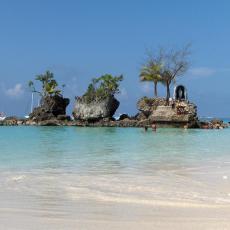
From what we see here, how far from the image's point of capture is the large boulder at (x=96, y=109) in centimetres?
5797

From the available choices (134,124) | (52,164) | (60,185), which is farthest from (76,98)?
(60,185)

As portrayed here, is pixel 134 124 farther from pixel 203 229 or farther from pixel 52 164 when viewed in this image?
pixel 203 229

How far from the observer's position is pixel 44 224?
14.1 ft

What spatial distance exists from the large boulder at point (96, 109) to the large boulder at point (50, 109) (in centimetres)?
371

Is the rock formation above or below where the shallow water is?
above

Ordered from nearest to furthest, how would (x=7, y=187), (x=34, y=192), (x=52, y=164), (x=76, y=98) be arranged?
(x=34, y=192), (x=7, y=187), (x=52, y=164), (x=76, y=98)

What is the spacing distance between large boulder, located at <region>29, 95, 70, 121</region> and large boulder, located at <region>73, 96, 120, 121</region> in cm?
371

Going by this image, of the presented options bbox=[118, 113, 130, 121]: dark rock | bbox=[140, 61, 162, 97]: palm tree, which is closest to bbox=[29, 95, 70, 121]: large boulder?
bbox=[118, 113, 130, 121]: dark rock

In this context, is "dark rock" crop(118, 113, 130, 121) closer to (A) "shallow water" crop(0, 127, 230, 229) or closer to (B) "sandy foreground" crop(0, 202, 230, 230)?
(A) "shallow water" crop(0, 127, 230, 229)

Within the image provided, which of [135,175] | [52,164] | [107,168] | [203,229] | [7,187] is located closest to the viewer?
[203,229]

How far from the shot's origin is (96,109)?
190ft

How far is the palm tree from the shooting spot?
54344 mm

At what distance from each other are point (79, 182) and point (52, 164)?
11.6 ft

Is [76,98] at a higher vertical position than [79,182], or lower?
higher
